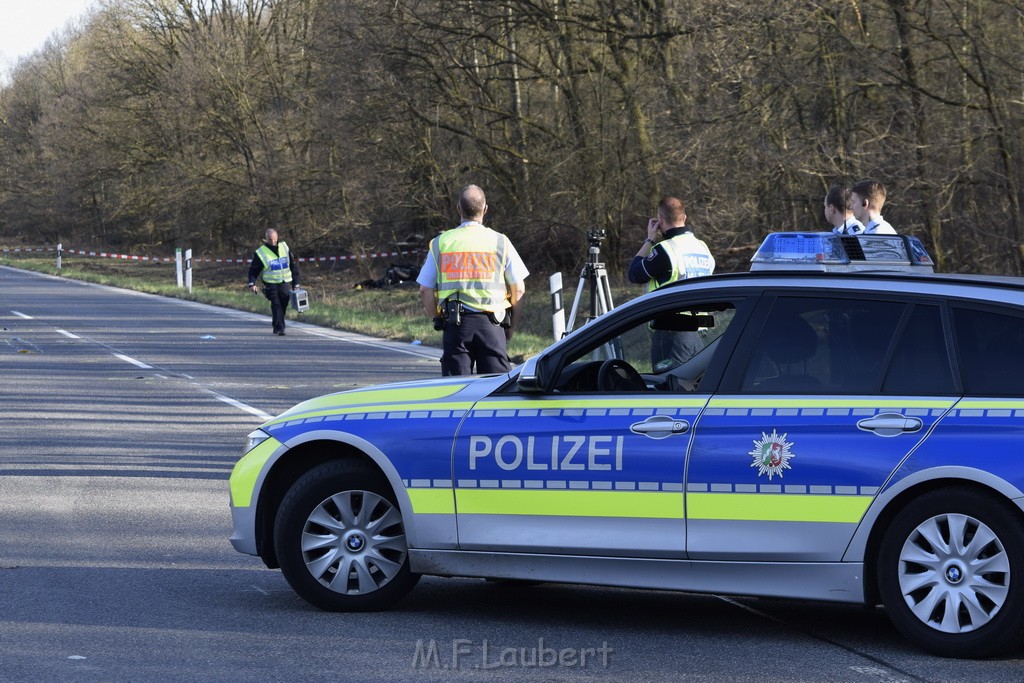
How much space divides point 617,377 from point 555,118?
2512 centimetres

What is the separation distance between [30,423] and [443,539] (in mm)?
7572

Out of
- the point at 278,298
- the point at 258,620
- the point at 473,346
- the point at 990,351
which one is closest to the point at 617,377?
the point at 990,351

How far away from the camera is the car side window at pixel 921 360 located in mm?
5227

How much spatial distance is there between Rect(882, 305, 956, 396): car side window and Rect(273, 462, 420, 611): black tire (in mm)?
2103

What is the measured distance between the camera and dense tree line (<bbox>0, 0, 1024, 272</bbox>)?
20000 mm

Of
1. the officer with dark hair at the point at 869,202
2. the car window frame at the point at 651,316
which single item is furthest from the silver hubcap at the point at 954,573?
the officer with dark hair at the point at 869,202

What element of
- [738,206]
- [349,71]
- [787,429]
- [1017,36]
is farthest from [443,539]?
[349,71]

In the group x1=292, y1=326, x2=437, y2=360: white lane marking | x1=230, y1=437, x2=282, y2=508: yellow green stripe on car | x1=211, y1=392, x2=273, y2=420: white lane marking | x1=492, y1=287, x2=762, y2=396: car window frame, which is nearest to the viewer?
x1=492, y1=287, x2=762, y2=396: car window frame

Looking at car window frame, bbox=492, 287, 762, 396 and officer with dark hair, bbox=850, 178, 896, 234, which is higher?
officer with dark hair, bbox=850, 178, 896, 234

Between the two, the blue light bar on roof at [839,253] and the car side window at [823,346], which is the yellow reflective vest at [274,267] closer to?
the blue light bar on roof at [839,253]

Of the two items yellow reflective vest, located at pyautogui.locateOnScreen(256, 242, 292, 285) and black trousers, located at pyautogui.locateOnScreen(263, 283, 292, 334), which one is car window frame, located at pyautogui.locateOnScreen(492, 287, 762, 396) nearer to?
yellow reflective vest, located at pyautogui.locateOnScreen(256, 242, 292, 285)

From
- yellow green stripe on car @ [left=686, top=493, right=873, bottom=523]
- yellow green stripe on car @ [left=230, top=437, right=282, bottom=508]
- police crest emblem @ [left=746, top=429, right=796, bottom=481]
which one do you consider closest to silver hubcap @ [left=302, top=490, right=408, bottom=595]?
yellow green stripe on car @ [left=230, top=437, right=282, bottom=508]

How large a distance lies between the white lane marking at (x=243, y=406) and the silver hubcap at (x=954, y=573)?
7.96 meters

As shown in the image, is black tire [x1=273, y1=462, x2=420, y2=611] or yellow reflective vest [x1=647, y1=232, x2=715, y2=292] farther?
yellow reflective vest [x1=647, y1=232, x2=715, y2=292]
